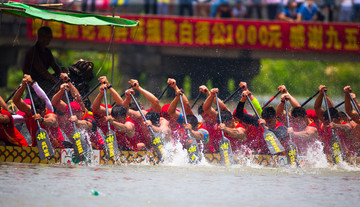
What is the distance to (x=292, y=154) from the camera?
893 centimetres

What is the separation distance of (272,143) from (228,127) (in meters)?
0.60

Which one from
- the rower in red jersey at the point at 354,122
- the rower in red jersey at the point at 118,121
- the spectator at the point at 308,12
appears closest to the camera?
the rower in red jersey at the point at 118,121

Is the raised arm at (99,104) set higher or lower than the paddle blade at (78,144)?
higher

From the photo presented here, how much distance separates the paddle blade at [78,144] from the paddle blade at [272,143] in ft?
7.49

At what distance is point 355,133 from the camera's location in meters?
9.44

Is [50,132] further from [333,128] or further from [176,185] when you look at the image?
[333,128]

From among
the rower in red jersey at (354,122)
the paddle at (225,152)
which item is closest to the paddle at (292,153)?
the paddle at (225,152)

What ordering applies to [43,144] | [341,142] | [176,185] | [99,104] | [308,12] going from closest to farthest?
[176,185], [43,144], [99,104], [341,142], [308,12]

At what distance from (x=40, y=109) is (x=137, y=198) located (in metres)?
2.42

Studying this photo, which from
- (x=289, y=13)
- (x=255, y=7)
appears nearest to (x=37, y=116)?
(x=255, y=7)

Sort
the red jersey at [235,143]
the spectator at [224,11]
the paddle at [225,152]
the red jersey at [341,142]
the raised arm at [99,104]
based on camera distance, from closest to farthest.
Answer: the paddle at [225,152]
the raised arm at [99,104]
the red jersey at [235,143]
the red jersey at [341,142]
the spectator at [224,11]

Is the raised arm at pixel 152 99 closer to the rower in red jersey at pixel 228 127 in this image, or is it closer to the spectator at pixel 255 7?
the rower in red jersey at pixel 228 127

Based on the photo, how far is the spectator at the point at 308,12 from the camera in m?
15.7

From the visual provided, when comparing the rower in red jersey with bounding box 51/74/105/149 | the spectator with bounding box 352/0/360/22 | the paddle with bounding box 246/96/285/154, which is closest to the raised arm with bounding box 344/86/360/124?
the paddle with bounding box 246/96/285/154
